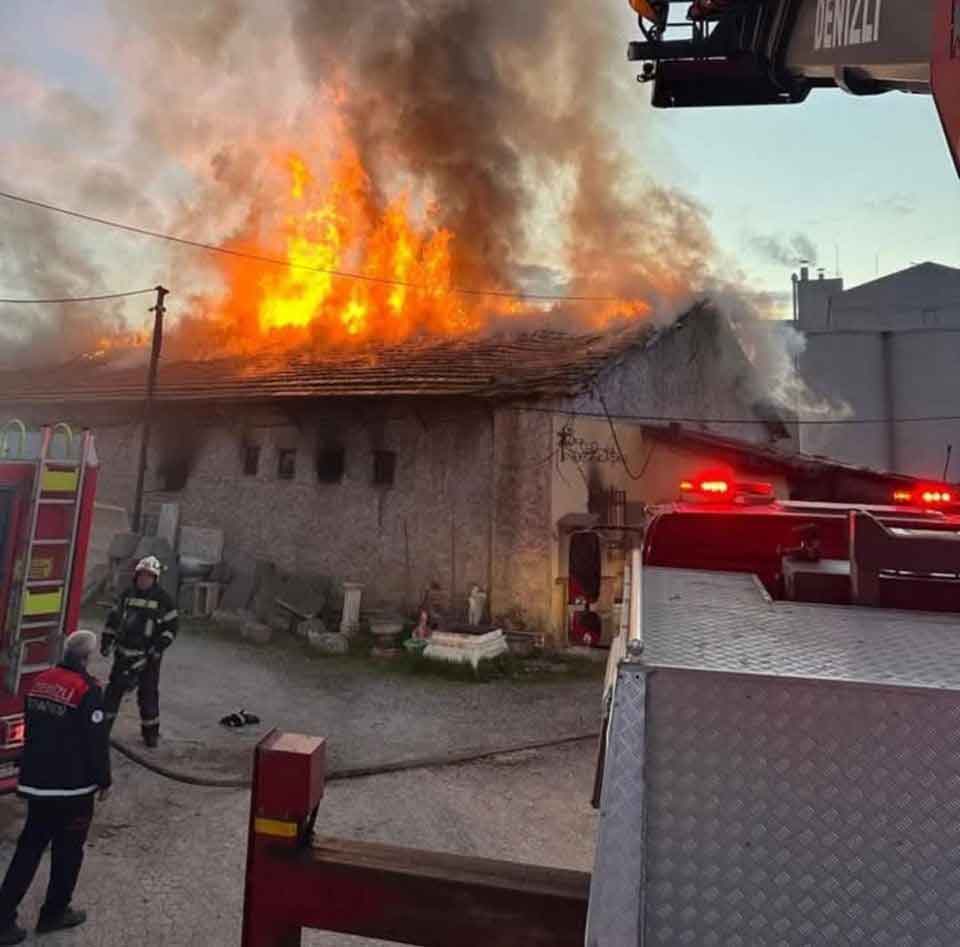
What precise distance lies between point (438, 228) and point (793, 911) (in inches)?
778

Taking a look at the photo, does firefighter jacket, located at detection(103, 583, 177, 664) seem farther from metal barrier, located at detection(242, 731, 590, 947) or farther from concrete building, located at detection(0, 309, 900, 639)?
concrete building, located at detection(0, 309, 900, 639)

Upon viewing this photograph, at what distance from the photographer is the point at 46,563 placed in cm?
493

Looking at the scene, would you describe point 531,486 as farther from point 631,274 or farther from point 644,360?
point 631,274

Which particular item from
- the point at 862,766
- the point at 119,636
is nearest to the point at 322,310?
the point at 119,636

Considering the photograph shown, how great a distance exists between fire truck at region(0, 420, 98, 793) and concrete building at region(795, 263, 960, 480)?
79.0 ft

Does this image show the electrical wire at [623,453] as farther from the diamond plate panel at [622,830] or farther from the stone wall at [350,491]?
the diamond plate panel at [622,830]

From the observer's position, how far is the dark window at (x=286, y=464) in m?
14.4

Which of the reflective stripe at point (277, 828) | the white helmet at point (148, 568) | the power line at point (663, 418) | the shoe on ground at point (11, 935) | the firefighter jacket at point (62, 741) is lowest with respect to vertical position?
the shoe on ground at point (11, 935)

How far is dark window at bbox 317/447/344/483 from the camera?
1386cm

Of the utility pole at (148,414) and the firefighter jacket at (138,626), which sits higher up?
the utility pole at (148,414)

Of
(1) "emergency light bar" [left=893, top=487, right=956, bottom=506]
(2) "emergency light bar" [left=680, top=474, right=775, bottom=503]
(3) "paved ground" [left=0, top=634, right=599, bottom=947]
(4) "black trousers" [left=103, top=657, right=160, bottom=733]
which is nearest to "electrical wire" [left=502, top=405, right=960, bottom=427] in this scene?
(3) "paved ground" [left=0, top=634, right=599, bottom=947]

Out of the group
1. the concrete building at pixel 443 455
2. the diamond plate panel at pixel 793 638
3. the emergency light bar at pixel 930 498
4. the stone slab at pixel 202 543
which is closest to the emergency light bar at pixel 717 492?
the emergency light bar at pixel 930 498

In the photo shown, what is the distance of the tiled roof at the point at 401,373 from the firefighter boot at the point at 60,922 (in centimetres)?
932

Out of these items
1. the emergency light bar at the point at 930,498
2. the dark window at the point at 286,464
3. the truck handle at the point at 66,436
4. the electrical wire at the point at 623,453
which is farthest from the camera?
the dark window at the point at 286,464
